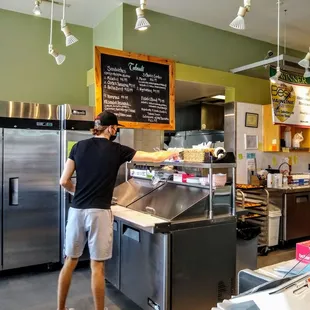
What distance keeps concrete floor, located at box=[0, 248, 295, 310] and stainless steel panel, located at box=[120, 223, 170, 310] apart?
209 mm

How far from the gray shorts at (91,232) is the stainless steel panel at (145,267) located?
0.33 m

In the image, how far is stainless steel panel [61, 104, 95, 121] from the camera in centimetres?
406

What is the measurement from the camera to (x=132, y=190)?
371 cm

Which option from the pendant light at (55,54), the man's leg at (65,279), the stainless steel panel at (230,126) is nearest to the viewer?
the man's leg at (65,279)

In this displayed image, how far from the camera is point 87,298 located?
3260 mm

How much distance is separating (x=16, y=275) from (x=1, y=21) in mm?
3290

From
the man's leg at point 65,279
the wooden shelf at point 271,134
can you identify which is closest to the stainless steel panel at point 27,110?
the man's leg at point 65,279

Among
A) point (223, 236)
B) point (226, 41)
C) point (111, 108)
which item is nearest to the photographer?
point (223, 236)

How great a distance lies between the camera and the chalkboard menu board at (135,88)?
4.19m

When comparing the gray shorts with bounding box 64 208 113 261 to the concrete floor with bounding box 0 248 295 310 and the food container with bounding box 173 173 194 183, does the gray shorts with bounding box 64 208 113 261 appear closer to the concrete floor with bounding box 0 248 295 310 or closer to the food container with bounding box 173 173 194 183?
the concrete floor with bounding box 0 248 295 310

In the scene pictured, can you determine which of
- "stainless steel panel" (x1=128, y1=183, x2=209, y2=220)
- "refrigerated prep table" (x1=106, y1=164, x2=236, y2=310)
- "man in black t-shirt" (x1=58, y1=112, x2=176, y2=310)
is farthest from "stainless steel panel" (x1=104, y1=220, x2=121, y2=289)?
"man in black t-shirt" (x1=58, y1=112, x2=176, y2=310)

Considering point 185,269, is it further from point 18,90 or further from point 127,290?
point 18,90

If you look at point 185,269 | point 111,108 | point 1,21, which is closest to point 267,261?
point 185,269

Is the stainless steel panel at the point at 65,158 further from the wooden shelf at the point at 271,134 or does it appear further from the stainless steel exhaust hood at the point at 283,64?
the wooden shelf at the point at 271,134
